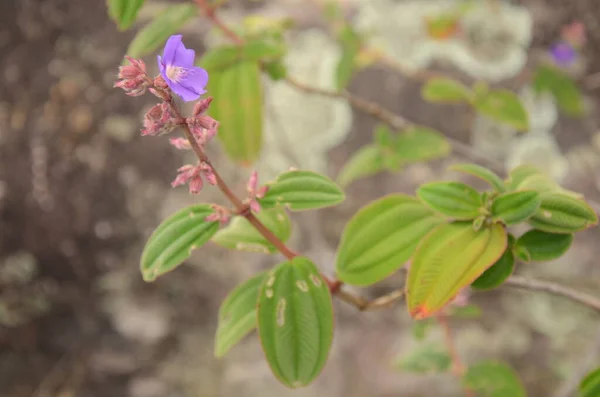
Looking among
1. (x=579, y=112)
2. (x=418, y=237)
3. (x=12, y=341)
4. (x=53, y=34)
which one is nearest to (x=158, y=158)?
(x=53, y=34)

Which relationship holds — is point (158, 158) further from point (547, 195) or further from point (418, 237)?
point (547, 195)

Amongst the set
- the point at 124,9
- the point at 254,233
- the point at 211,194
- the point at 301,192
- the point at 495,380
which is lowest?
the point at 495,380

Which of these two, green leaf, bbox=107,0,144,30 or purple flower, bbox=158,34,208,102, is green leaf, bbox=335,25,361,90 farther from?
purple flower, bbox=158,34,208,102

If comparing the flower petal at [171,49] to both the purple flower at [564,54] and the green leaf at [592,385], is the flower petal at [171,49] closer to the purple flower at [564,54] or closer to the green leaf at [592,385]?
the green leaf at [592,385]

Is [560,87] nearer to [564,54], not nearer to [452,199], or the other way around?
[564,54]

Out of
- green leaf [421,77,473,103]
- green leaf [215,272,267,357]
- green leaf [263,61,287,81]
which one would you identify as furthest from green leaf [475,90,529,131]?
green leaf [215,272,267,357]

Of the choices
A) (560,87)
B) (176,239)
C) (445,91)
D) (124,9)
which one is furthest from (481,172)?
(560,87)
